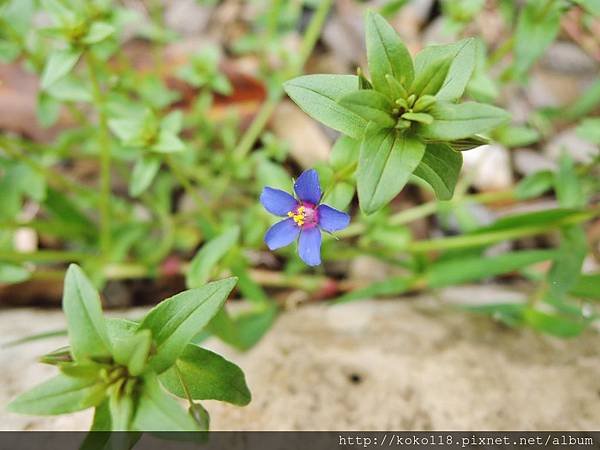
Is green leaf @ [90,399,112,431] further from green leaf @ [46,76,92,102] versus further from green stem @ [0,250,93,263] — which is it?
green leaf @ [46,76,92,102]

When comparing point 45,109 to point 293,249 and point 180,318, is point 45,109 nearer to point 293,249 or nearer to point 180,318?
point 293,249

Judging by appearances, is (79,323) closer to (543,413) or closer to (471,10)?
(543,413)

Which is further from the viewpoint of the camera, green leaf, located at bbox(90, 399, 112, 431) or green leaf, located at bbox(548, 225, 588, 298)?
green leaf, located at bbox(548, 225, 588, 298)

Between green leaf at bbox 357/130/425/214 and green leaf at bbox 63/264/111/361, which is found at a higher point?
green leaf at bbox 357/130/425/214

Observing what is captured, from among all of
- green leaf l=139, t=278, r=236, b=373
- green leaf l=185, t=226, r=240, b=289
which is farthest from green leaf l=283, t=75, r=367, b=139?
green leaf l=185, t=226, r=240, b=289

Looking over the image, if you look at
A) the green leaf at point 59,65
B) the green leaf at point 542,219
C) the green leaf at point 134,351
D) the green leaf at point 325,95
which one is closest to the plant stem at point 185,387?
the green leaf at point 134,351

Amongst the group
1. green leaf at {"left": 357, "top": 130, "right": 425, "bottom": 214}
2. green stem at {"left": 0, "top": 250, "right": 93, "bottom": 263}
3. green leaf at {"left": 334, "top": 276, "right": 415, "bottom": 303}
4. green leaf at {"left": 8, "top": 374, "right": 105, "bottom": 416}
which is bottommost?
green leaf at {"left": 334, "top": 276, "right": 415, "bottom": 303}
